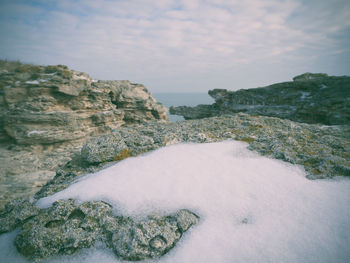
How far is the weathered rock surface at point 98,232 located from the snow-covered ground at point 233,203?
118 mm

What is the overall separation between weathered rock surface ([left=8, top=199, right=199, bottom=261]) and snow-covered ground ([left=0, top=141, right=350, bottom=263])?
12 centimetres

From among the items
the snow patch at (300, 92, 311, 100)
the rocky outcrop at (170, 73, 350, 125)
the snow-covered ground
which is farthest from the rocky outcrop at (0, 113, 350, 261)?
the snow patch at (300, 92, 311, 100)

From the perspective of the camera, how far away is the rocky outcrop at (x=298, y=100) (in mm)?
14109

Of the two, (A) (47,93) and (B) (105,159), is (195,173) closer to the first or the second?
(B) (105,159)

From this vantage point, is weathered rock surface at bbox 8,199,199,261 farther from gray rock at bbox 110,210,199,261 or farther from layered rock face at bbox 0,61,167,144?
layered rock face at bbox 0,61,167,144

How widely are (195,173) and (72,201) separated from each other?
2276 millimetres

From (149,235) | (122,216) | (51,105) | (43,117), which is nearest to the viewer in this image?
(149,235)

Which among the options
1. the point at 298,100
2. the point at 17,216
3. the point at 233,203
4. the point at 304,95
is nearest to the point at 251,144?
the point at 233,203

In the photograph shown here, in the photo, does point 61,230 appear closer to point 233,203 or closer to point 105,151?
point 105,151

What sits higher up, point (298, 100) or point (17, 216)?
point (298, 100)

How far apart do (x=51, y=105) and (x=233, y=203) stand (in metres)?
18.4

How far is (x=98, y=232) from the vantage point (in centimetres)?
261

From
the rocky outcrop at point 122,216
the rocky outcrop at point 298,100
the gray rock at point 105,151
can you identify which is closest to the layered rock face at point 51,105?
the rocky outcrop at point 122,216

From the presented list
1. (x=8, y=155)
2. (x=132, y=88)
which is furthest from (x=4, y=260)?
(x=132, y=88)
